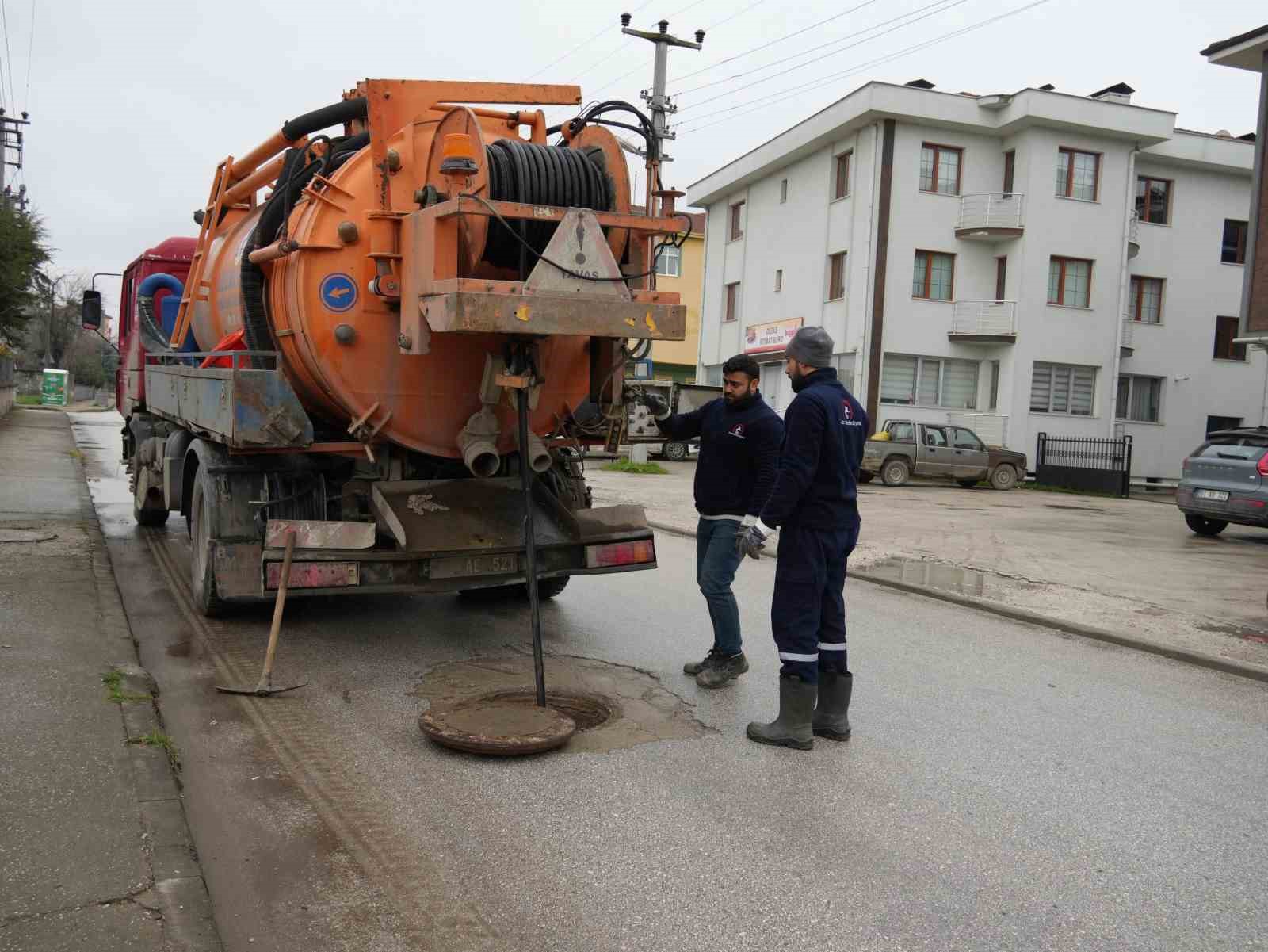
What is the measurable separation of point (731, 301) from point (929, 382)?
9.04 metres

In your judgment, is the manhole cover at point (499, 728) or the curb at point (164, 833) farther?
the manhole cover at point (499, 728)

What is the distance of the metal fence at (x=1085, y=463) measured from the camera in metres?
26.8

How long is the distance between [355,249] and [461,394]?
1.02m

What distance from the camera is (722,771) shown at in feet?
15.7

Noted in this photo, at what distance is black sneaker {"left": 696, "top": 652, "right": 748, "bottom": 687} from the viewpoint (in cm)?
612

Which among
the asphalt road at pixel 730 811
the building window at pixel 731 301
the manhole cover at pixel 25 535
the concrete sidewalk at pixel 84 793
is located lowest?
the asphalt road at pixel 730 811

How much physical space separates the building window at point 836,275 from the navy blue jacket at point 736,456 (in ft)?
80.0

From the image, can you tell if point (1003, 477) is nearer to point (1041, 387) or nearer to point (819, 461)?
point (1041, 387)

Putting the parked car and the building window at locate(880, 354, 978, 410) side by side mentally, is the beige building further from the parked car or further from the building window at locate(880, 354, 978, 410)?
the parked car

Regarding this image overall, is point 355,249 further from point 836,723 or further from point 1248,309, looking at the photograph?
point 1248,309

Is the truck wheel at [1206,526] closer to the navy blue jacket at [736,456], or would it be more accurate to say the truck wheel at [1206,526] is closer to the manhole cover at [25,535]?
the navy blue jacket at [736,456]

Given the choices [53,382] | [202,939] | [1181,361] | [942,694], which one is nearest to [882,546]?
[942,694]

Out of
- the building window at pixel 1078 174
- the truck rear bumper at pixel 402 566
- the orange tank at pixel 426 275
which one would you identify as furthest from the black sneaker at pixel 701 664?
the building window at pixel 1078 174

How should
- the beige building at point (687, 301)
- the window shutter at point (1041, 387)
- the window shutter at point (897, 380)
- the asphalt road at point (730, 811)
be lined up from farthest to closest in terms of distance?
the beige building at point (687, 301) < the window shutter at point (1041, 387) < the window shutter at point (897, 380) < the asphalt road at point (730, 811)
